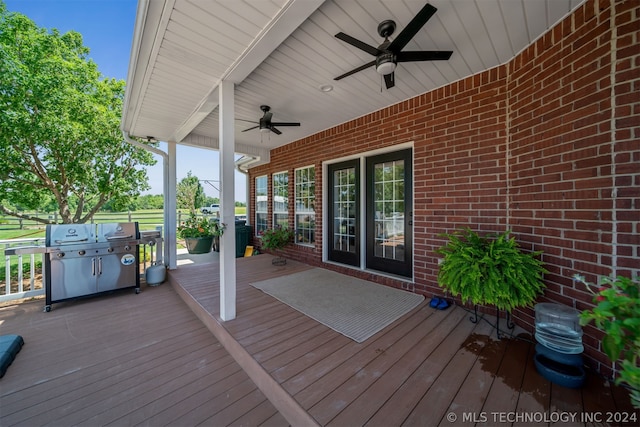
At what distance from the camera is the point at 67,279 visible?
10.2 ft

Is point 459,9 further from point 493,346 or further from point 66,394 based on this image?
point 66,394

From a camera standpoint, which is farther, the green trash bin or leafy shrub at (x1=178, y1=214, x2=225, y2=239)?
the green trash bin

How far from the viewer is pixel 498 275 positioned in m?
1.89

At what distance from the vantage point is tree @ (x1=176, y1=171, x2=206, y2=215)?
12.8 metres

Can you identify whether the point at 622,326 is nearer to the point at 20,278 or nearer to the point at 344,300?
the point at 344,300

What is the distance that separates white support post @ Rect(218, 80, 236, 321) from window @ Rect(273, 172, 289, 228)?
124 inches

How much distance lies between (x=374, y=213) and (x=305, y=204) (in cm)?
182

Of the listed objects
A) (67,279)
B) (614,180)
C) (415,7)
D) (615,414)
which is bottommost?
(615,414)

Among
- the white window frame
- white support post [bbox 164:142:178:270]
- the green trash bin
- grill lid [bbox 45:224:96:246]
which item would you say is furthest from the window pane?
grill lid [bbox 45:224:96:246]

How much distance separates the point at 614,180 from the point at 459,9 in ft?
5.43

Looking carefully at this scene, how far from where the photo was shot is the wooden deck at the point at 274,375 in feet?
4.53

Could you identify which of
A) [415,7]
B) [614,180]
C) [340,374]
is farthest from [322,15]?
[340,374]

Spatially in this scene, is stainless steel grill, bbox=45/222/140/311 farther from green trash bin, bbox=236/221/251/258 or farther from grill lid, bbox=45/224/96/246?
green trash bin, bbox=236/221/251/258

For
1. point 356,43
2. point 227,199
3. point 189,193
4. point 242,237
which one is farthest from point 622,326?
point 189,193
